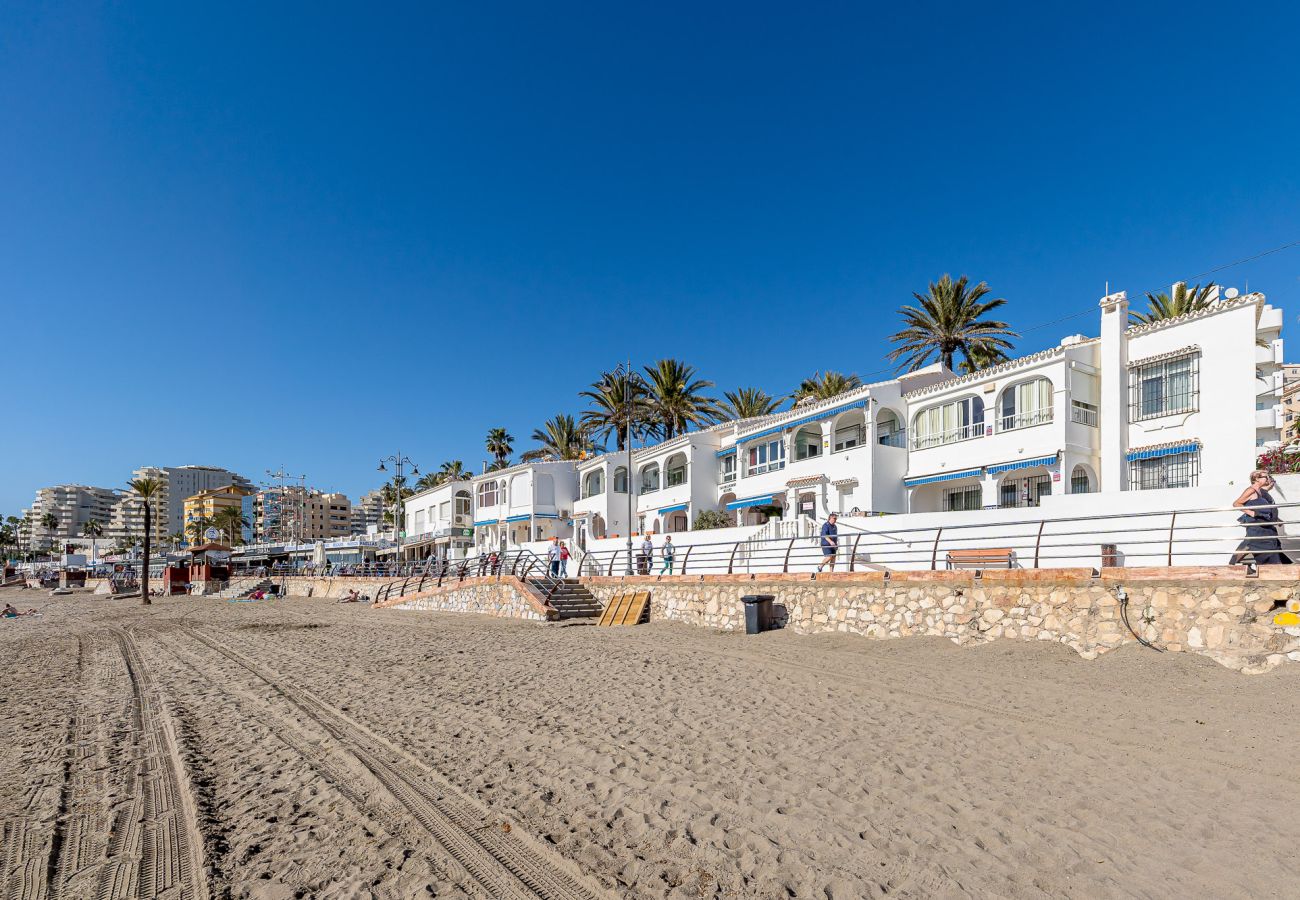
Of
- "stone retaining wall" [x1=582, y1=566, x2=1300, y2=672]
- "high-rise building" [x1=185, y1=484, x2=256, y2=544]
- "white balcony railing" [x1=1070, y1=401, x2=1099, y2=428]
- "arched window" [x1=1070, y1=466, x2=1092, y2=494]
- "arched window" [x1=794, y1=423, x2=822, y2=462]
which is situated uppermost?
"white balcony railing" [x1=1070, y1=401, x2=1099, y2=428]

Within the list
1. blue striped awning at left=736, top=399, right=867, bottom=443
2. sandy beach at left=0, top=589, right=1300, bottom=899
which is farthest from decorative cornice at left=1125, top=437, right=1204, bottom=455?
sandy beach at left=0, top=589, right=1300, bottom=899

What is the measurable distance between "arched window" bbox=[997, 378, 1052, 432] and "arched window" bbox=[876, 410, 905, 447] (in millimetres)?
4594

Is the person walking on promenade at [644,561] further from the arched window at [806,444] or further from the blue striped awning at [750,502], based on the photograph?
the arched window at [806,444]

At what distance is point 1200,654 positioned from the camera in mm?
9938

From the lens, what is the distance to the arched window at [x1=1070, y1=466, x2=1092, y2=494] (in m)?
23.5

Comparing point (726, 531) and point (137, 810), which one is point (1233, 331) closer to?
point (726, 531)

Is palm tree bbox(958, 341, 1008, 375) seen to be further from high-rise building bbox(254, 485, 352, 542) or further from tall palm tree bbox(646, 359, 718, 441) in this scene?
high-rise building bbox(254, 485, 352, 542)

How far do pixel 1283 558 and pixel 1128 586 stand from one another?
87.6 inches

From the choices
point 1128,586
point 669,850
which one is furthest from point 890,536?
point 669,850

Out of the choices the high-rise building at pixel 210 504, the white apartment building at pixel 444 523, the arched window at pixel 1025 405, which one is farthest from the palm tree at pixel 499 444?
the high-rise building at pixel 210 504

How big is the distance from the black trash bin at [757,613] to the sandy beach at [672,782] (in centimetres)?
469

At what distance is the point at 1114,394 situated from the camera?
22.7m

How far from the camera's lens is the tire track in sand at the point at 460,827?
14.7ft

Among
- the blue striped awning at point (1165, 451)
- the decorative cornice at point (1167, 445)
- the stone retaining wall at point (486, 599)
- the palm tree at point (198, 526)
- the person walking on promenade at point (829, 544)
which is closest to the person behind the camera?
the person walking on promenade at point (829, 544)
